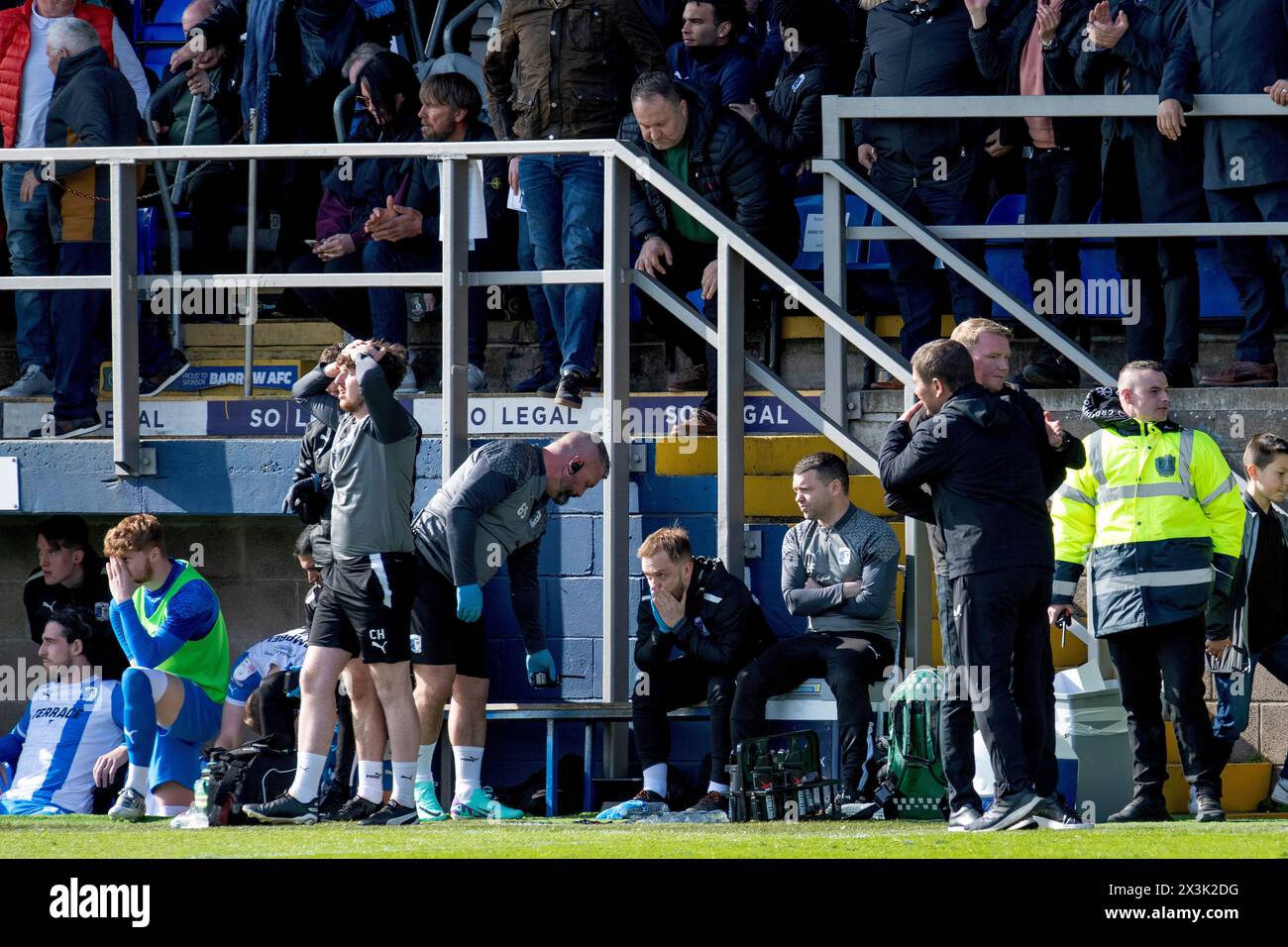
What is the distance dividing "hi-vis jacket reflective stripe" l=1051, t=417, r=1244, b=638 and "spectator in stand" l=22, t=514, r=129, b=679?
4184 mm

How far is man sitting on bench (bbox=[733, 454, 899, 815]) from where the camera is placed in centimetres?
Answer: 809

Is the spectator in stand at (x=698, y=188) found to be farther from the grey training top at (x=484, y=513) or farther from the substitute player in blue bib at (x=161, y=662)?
the substitute player in blue bib at (x=161, y=662)

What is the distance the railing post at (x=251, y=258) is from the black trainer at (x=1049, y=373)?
3472mm

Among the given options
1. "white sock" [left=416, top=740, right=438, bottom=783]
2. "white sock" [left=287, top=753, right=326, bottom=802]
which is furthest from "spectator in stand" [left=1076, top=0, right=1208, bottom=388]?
"white sock" [left=287, top=753, right=326, bottom=802]

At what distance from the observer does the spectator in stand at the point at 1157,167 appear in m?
9.52

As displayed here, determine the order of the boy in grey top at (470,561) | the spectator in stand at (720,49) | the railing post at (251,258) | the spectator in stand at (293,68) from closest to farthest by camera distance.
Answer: the boy in grey top at (470,561), the railing post at (251,258), the spectator in stand at (720,49), the spectator in stand at (293,68)

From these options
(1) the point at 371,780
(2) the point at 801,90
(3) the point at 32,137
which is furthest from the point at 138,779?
(2) the point at 801,90

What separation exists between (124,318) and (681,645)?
288 centimetres

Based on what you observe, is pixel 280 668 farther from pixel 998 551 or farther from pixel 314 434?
pixel 998 551

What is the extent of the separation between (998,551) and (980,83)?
13.0 ft

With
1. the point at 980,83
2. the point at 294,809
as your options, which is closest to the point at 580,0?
the point at 980,83

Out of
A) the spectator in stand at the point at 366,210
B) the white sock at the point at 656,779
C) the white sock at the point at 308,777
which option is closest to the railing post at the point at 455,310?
the spectator in stand at the point at 366,210

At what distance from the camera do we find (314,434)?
873 cm

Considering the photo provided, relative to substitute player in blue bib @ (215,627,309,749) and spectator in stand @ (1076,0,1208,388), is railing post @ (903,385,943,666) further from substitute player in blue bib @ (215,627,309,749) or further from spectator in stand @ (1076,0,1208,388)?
substitute player in blue bib @ (215,627,309,749)
